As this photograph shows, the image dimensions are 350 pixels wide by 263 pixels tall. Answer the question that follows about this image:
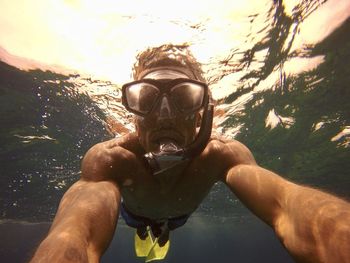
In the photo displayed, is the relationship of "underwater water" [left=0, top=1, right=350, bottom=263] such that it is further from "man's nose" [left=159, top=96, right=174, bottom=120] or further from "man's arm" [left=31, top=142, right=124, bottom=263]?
"man's nose" [left=159, top=96, right=174, bottom=120]

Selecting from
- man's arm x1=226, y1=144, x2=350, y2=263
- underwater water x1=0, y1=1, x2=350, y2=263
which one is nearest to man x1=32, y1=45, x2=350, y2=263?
man's arm x1=226, y1=144, x2=350, y2=263

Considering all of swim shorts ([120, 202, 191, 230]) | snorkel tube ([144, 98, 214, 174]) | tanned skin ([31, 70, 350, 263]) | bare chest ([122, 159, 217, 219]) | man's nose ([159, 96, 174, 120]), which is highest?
man's nose ([159, 96, 174, 120])

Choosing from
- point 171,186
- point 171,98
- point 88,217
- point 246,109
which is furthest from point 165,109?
point 246,109

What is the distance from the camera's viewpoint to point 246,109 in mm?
13219

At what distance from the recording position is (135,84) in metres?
4.87

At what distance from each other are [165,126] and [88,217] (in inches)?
75.7

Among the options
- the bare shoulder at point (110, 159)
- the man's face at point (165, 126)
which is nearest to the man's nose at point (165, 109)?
the man's face at point (165, 126)

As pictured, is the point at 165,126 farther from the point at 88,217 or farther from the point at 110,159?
the point at 88,217

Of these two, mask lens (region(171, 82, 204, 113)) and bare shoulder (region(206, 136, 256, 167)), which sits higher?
mask lens (region(171, 82, 204, 113))

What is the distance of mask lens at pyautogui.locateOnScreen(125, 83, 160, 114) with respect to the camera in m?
4.73

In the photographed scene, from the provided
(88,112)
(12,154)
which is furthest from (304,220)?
(12,154)

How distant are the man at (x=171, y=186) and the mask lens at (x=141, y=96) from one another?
0.02m

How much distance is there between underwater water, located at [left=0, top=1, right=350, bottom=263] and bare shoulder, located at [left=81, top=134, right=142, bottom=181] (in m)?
1.74

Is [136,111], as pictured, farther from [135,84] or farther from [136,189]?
[136,189]
